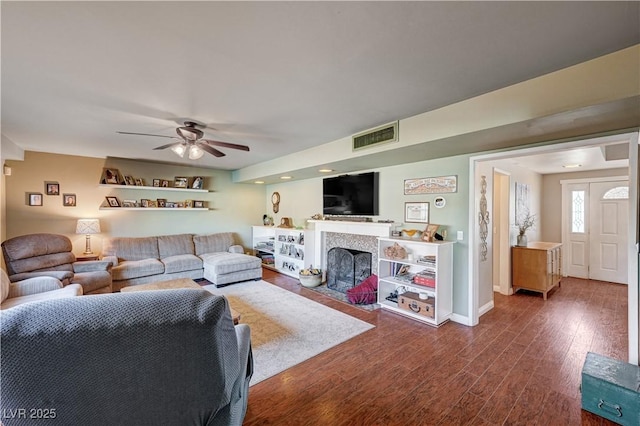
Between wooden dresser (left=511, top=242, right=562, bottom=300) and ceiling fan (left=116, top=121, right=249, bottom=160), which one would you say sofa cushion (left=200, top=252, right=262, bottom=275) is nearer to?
ceiling fan (left=116, top=121, right=249, bottom=160)

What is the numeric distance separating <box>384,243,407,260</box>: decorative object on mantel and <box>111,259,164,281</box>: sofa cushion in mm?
3964

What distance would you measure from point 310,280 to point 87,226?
12.8ft

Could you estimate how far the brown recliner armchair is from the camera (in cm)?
346

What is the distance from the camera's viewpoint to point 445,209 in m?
3.53

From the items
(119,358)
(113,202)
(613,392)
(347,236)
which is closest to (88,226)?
(113,202)

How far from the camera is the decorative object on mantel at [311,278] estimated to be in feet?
15.8

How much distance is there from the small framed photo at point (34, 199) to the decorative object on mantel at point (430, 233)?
609cm

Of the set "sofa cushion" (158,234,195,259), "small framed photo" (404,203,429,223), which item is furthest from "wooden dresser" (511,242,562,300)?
"sofa cushion" (158,234,195,259)

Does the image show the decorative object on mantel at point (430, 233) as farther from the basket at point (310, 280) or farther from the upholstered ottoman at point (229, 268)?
the upholstered ottoman at point (229, 268)

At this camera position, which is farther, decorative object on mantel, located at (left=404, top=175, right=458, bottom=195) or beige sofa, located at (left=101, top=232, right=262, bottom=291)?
beige sofa, located at (left=101, top=232, right=262, bottom=291)

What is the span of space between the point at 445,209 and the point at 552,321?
197cm

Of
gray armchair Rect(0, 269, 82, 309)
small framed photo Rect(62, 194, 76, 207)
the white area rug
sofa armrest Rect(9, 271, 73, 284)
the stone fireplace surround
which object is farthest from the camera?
small framed photo Rect(62, 194, 76, 207)

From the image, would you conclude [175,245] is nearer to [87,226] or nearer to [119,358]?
[87,226]

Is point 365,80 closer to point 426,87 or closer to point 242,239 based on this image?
point 426,87
